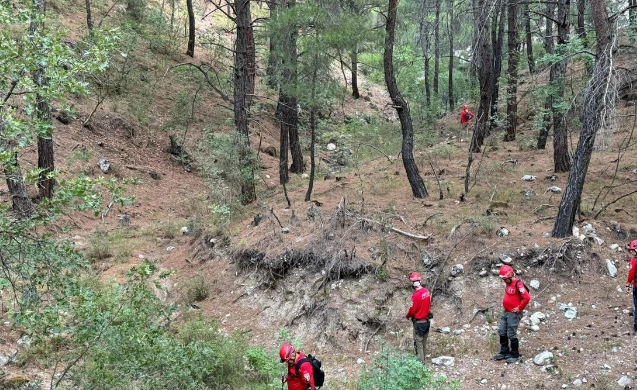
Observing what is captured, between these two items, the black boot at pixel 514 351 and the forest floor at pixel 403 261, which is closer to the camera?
the black boot at pixel 514 351

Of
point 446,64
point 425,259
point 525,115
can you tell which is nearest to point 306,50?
point 425,259

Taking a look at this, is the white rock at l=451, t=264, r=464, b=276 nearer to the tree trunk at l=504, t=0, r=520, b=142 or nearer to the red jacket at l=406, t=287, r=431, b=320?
the red jacket at l=406, t=287, r=431, b=320

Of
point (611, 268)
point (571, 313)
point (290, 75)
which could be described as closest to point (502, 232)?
point (611, 268)

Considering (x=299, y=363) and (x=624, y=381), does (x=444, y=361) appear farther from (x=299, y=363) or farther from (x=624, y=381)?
(x=299, y=363)

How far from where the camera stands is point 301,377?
5520 mm

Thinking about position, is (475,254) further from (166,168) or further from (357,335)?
(166,168)

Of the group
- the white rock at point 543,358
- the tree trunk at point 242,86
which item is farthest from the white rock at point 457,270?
the tree trunk at point 242,86

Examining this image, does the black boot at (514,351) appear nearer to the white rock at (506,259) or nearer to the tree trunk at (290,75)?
the white rock at (506,259)

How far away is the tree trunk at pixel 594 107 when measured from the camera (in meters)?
7.84

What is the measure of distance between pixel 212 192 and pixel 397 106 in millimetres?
5030

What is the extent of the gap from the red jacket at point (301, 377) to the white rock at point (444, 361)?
259 centimetres

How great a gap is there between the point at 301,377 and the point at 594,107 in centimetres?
643

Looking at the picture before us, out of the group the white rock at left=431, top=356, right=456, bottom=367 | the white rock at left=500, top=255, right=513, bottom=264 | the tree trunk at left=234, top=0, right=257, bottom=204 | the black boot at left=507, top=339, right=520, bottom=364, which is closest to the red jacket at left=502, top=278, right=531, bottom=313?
the black boot at left=507, top=339, right=520, bottom=364

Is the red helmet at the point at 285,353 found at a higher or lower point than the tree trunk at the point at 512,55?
lower
